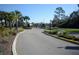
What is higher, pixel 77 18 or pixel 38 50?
pixel 77 18

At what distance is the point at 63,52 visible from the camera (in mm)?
10562
